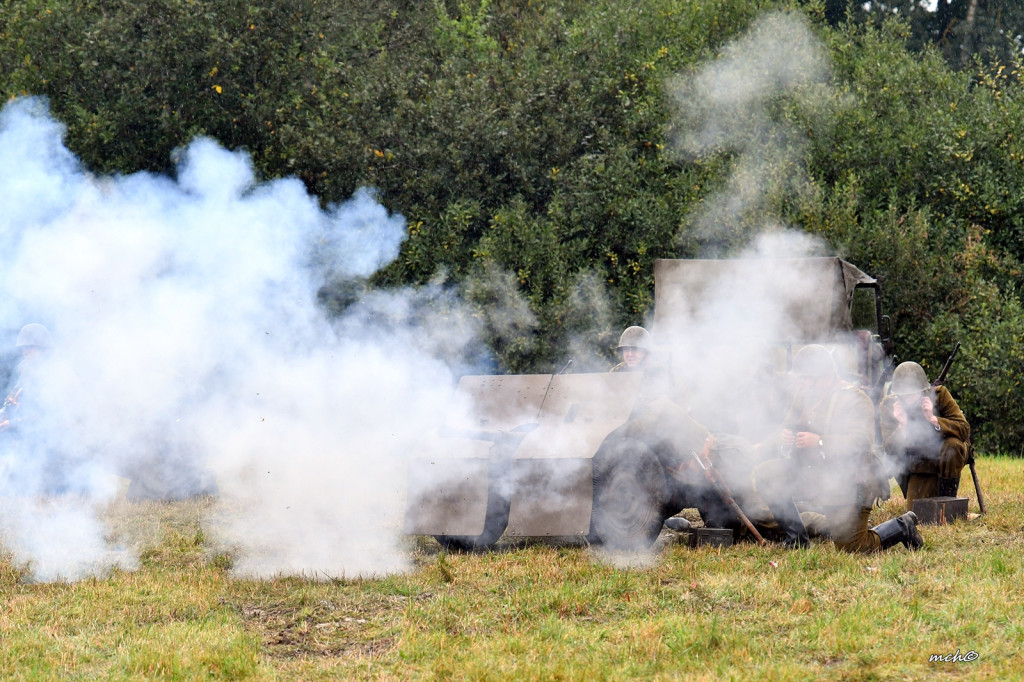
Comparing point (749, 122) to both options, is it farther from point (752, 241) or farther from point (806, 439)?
point (806, 439)

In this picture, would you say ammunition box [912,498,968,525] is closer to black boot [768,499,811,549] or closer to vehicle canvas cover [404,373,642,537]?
black boot [768,499,811,549]

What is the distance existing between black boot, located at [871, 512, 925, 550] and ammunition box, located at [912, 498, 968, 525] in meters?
1.44

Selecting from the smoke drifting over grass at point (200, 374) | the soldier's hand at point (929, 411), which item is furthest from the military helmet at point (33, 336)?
the soldier's hand at point (929, 411)

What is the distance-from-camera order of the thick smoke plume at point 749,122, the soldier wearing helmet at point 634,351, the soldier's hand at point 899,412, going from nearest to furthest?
the soldier wearing helmet at point 634,351
the soldier's hand at point 899,412
the thick smoke plume at point 749,122

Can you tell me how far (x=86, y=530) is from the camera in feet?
32.0

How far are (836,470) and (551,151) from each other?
11176mm

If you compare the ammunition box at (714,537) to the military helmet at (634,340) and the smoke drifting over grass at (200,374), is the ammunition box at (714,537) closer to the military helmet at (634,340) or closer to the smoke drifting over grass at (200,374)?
the military helmet at (634,340)

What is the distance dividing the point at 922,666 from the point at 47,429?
25.6 feet

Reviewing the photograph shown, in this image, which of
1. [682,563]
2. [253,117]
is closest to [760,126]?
[253,117]

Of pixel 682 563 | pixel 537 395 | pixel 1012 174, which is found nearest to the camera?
pixel 682 563

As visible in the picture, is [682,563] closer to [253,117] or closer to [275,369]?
[275,369]

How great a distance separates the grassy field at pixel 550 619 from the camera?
19.5 feet

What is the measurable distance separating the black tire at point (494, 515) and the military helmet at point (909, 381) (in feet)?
13.8

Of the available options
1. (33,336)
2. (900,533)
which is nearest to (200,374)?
(33,336)
